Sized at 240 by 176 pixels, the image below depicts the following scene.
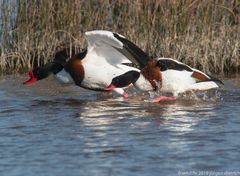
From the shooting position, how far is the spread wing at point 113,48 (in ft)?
28.0

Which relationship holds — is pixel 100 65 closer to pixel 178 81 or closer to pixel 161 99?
pixel 161 99

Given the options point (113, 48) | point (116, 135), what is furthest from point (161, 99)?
point (116, 135)

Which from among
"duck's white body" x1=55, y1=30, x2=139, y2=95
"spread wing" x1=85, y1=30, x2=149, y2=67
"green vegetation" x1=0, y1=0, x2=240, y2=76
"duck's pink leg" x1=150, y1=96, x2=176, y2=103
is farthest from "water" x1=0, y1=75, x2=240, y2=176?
"green vegetation" x1=0, y1=0, x2=240, y2=76

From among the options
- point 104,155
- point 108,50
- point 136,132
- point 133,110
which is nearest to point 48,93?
point 108,50

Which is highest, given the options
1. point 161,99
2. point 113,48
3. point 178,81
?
point 113,48

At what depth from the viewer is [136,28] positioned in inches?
424

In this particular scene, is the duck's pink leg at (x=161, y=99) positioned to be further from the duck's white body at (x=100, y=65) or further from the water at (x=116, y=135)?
the duck's white body at (x=100, y=65)

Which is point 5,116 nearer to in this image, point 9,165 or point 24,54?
point 9,165

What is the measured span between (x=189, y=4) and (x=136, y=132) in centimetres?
404

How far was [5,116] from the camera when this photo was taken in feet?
25.6

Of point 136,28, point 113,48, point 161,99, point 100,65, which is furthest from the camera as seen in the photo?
point 136,28

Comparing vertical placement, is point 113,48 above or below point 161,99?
above

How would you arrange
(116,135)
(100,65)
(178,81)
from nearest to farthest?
(116,135)
(178,81)
(100,65)

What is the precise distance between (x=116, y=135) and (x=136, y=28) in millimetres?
4276
